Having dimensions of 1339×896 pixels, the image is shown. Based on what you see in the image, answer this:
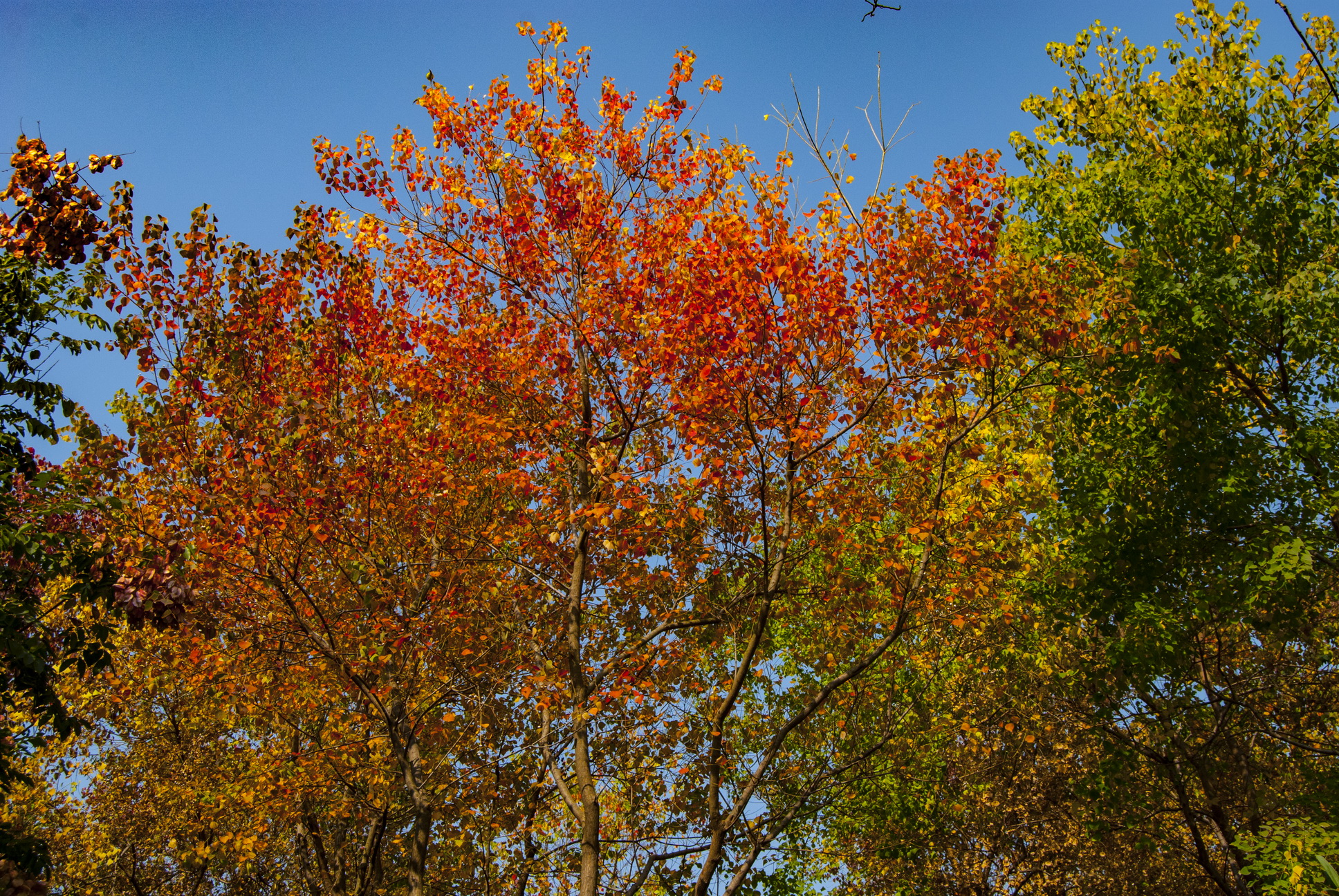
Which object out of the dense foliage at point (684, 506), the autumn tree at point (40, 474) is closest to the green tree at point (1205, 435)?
the dense foliage at point (684, 506)

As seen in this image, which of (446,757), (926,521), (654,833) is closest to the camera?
(926,521)

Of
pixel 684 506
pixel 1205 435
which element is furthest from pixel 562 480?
pixel 1205 435

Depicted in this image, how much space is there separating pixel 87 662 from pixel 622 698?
19.4 feet

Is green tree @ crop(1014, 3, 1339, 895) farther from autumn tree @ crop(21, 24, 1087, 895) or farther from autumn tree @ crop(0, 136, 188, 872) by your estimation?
autumn tree @ crop(0, 136, 188, 872)

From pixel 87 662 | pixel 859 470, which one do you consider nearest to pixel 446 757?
pixel 87 662

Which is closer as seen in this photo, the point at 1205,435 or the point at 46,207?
the point at 46,207

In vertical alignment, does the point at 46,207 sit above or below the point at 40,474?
above

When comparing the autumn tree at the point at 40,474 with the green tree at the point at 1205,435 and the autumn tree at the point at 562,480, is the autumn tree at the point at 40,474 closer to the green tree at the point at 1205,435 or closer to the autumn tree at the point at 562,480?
the autumn tree at the point at 562,480

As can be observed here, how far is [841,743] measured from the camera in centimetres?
1172

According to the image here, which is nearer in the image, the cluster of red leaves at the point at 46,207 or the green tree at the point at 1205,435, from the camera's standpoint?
the cluster of red leaves at the point at 46,207

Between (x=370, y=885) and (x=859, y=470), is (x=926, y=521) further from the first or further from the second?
(x=370, y=885)

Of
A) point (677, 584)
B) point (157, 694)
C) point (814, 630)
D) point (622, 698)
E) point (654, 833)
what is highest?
point (157, 694)

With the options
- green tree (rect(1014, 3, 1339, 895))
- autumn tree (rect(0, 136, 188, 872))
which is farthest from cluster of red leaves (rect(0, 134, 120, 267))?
green tree (rect(1014, 3, 1339, 895))

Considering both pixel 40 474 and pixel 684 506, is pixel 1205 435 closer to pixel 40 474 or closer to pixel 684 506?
pixel 684 506
